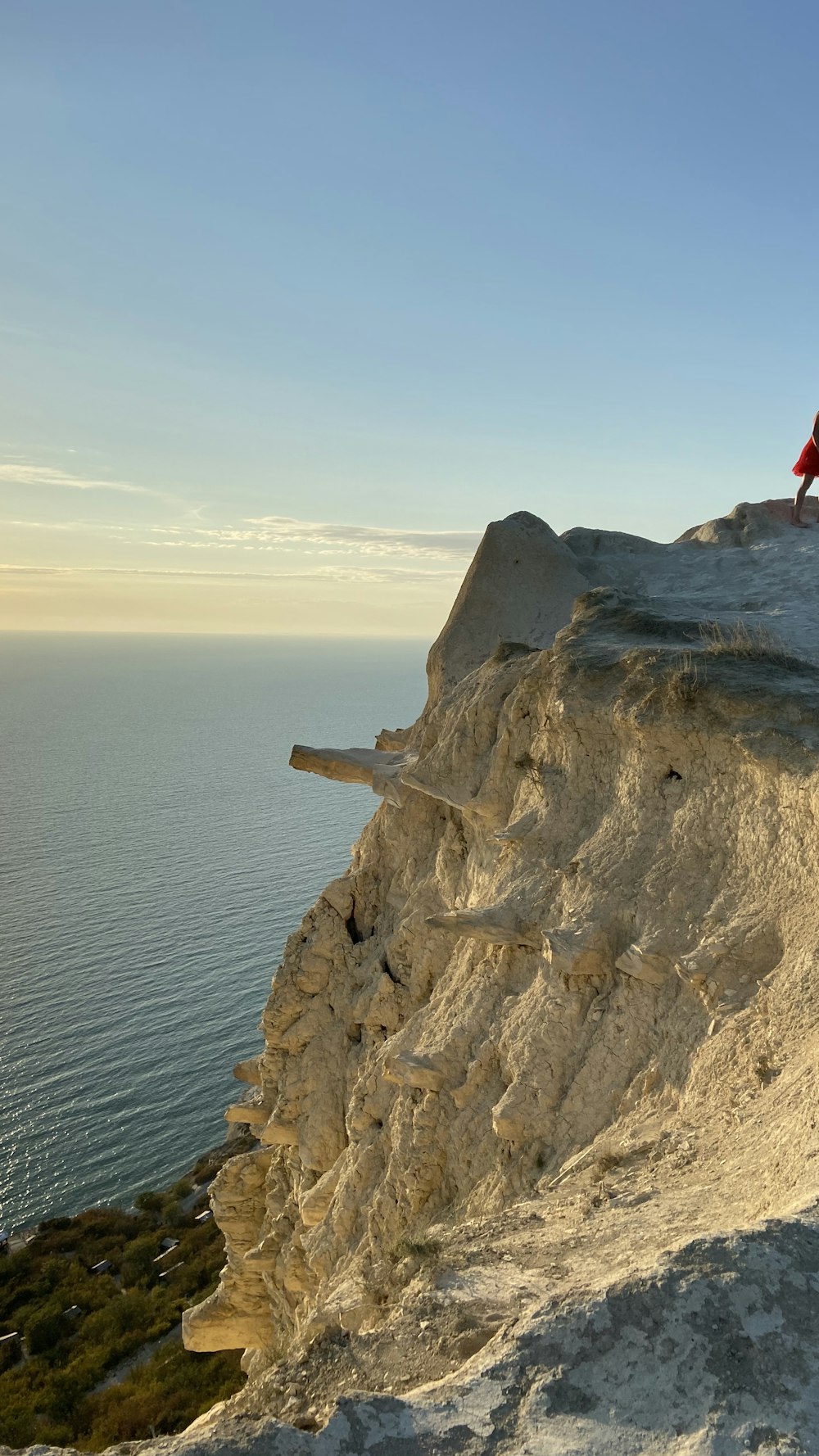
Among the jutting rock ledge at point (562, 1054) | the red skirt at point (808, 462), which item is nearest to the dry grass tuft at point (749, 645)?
the jutting rock ledge at point (562, 1054)

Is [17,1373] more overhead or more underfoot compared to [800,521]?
more underfoot

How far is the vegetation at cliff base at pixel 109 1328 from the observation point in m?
22.1

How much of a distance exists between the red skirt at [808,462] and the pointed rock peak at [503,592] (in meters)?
4.09

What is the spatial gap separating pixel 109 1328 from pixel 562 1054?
27.4 metres

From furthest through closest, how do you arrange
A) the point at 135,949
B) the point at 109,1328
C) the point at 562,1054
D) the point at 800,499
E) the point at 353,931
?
the point at 135,949, the point at 109,1328, the point at 353,931, the point at 800,499, the point at 562,1054

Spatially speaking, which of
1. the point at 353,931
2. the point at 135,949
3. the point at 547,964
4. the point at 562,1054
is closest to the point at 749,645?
the point at 547,964

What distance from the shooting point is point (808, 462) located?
11844mm

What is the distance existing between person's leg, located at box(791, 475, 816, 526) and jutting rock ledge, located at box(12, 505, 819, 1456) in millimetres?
571

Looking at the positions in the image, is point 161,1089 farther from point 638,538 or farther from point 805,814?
point 805,814

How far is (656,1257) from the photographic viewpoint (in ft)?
12.3

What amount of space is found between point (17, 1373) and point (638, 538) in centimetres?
2962

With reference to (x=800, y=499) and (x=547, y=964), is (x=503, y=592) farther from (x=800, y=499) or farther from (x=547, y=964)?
(x=547, y=964)

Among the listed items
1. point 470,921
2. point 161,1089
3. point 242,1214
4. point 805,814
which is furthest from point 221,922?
point 805,814

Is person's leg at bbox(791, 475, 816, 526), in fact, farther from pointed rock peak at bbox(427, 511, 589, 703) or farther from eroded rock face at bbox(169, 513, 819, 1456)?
pointed rock peak at bbox(427, 511, 589, 703)
